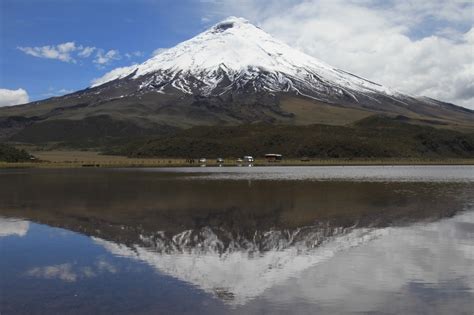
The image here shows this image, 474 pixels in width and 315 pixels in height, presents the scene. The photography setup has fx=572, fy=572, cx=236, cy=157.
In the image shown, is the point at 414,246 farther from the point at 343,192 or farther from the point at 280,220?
the point at 343,192

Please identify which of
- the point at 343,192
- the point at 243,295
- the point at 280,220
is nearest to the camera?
the point at 243,295

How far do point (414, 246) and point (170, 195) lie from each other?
882 inches

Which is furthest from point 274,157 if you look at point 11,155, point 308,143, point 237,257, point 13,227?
point 237,257

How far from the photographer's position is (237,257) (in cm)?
1775

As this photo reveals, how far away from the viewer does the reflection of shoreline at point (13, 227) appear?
23078 millimetres

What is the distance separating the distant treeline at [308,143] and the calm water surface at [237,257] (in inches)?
4383

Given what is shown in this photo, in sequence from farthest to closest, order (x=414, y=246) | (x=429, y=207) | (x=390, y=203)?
(x=390, y=203)
(x=429, y=207)
(x=414, y=246)

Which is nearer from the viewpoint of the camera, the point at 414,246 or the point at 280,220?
the point at 414,246

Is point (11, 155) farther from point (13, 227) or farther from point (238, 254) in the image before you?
point (238, 254)

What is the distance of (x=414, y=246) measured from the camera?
19531mm

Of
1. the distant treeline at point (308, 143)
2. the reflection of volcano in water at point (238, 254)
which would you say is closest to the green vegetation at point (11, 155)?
the distant treeline at point (308, 143)

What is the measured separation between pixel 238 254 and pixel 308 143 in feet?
430

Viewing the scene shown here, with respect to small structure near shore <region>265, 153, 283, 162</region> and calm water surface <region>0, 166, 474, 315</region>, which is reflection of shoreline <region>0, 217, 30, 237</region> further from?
small structure near shore <region>265, 153, 283, 162</region>

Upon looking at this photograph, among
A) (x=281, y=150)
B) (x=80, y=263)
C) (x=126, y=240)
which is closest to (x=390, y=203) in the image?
(x=126, y=240)
